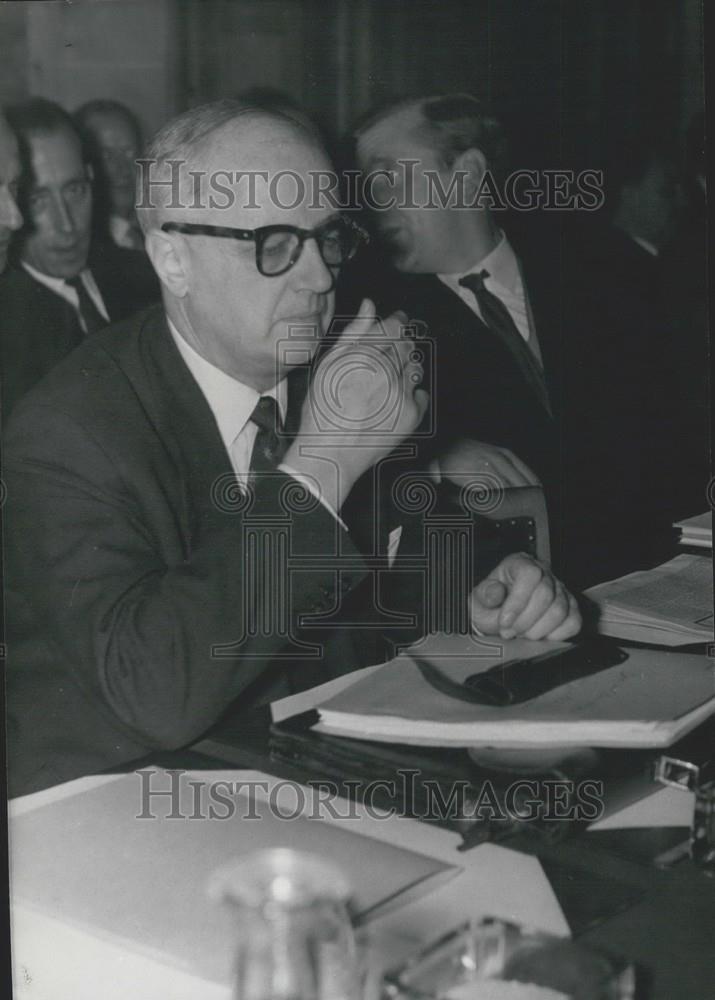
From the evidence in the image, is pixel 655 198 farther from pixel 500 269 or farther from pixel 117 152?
pixel 117 152

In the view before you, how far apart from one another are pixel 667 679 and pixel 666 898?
32 cm

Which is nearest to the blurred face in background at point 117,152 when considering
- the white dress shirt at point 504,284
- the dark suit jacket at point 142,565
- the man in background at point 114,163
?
the man in background at point 114,163

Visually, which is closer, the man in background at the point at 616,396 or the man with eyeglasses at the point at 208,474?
the man with eyeglasses at the point at 208,474

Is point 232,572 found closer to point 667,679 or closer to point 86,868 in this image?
point 86,868

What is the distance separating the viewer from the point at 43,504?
136cm

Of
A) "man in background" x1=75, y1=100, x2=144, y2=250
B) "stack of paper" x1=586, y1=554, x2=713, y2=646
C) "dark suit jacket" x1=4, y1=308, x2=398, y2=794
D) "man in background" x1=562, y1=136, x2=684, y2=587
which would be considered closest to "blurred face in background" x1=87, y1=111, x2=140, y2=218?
"man in background" x1=75, y1=100, x2=144, y2=250

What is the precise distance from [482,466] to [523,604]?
0.58 feet

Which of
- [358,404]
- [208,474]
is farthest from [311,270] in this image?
[208,474]

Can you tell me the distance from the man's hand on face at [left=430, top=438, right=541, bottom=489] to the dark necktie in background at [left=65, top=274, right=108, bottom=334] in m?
0.43

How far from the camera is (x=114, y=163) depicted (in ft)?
4.36

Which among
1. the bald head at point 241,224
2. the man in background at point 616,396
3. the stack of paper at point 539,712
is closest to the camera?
the stack of paper at point 539,712

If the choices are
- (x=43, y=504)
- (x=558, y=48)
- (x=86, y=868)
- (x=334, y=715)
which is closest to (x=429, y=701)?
(x=334, y=715)

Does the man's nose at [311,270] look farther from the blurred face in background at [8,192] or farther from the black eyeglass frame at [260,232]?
the blurred face in background at [8,192]

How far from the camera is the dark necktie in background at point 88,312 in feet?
4.42
